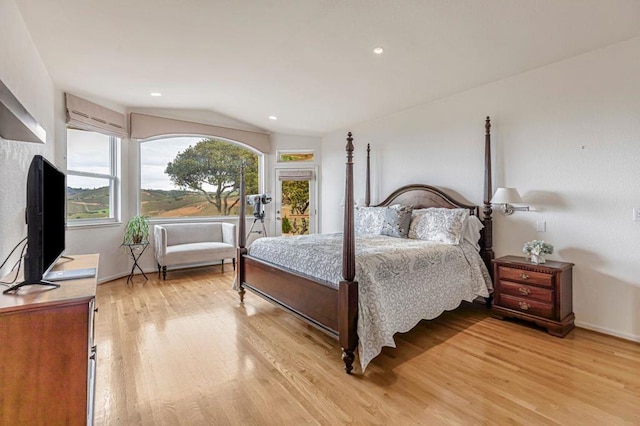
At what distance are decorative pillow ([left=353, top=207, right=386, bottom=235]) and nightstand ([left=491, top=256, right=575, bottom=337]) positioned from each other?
139 centimetres

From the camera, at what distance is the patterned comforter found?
2.23 m

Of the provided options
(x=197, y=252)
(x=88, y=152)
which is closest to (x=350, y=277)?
(x=197, y=252)

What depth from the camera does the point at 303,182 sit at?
20.7ft

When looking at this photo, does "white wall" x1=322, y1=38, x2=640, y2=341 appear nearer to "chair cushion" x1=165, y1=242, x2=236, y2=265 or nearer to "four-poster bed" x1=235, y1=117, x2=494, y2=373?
"four-poster bed" x1=235, y1=117, x2=494, y2=373

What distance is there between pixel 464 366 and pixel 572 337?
1.28m

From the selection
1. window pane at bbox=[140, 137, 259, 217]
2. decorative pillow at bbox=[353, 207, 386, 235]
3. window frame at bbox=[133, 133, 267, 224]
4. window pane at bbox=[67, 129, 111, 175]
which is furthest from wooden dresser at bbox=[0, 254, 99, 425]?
window pane at bbox=[140, 137, 259, 217]

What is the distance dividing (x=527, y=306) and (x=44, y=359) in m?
3.51

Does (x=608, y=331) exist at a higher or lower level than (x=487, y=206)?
lower

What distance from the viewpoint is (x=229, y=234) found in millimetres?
5398

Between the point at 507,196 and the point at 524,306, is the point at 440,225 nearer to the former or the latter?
the point at 507,196

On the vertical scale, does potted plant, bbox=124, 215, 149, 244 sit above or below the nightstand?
above

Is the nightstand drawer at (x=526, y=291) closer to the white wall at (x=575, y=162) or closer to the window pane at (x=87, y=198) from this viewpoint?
the white wall at (x=575, y=162)

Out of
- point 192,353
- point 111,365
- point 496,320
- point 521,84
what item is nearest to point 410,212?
point 496,320

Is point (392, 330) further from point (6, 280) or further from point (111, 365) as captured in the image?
point (6, 280)
